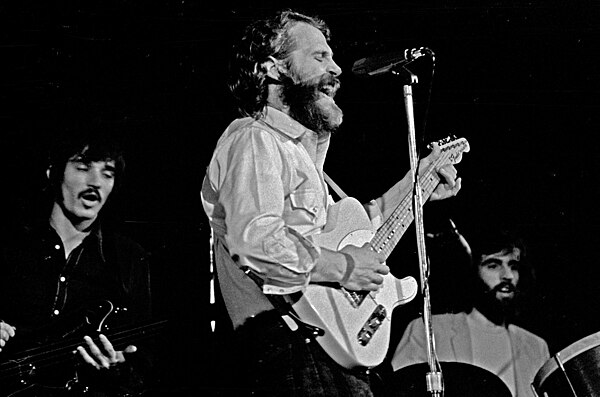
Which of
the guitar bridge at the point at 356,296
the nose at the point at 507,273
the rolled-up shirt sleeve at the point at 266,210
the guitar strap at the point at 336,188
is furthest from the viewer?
the nose at the point at 507,273

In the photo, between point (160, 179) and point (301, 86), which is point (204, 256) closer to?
point (160, 179)

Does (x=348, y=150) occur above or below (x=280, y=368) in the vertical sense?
above

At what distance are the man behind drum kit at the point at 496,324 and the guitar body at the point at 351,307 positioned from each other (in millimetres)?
574

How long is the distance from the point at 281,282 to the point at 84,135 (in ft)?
3.42

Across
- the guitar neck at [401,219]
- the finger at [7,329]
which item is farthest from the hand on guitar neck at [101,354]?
the guitar neck at [401,219]

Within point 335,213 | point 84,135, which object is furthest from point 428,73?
point 84,135

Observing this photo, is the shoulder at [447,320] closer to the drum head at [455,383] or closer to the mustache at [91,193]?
the drum head at [455,383]

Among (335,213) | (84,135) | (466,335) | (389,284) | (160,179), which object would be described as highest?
(84,135)

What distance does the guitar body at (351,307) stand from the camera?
218 cm

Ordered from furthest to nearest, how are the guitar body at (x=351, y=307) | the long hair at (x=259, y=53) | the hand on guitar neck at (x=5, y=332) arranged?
the long hair at (x=259, y=53) < the hand on guitar neck at (x=5, y=332) < the guitar body at (x=351, y=307)

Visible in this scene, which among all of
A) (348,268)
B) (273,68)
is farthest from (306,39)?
(348,268)

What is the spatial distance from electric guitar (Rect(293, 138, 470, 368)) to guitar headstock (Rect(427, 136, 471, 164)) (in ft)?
1.00

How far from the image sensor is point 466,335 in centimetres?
302

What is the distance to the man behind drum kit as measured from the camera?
2.98m
